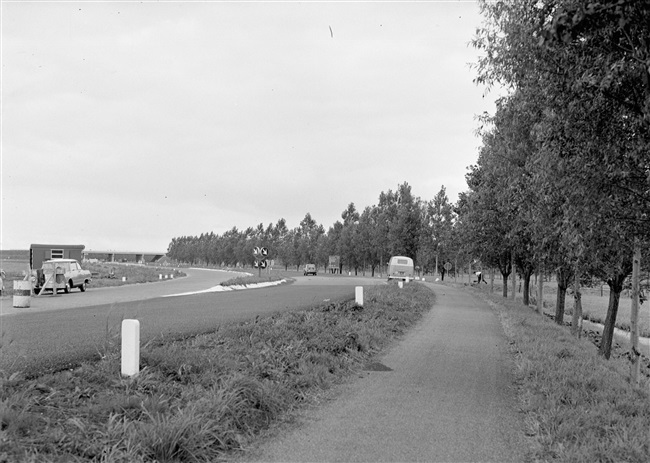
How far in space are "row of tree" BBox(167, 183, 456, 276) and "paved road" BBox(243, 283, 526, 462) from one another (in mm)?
28970

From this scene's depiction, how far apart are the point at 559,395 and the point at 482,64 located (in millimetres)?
5651

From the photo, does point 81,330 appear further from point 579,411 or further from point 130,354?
point 579,411

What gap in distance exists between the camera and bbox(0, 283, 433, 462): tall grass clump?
15.5 ft

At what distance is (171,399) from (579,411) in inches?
201

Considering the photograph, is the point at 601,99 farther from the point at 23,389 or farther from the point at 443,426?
the point at 23,389

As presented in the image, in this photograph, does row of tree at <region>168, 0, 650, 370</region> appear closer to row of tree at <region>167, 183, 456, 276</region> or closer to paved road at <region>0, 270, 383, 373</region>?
paved road at <region>0, 270, 383, 373</region>

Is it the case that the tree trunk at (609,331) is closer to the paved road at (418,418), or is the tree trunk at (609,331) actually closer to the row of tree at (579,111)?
the row of tree at (579,111)

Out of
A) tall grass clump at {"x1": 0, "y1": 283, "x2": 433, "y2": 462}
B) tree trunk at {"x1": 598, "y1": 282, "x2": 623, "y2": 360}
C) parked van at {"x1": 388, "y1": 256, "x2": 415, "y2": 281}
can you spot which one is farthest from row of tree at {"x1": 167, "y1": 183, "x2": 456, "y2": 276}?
tall grass clump at {"x1": 0, "y1": 283, "x2": 433, "y2": 462}

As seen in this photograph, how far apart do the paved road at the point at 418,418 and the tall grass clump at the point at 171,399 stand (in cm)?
52

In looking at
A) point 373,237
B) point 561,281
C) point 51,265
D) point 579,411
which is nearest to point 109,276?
point 51,265

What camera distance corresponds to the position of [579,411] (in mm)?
6602

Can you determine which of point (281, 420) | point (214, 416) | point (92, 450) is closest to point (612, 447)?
point (281, 420)

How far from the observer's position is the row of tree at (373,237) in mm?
63000

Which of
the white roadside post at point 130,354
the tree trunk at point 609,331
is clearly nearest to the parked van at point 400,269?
the tree trunk at point 609,331
